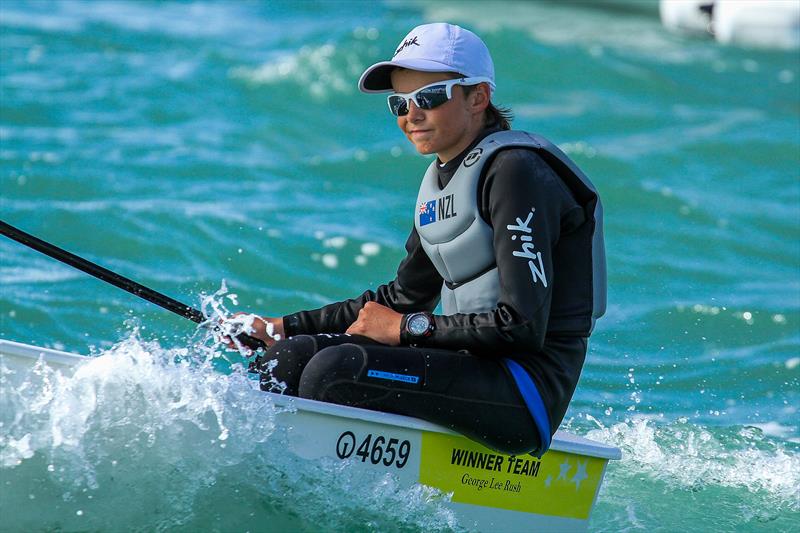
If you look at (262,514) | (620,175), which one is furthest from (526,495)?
(620,175)

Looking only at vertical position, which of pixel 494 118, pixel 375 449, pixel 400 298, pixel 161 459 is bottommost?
pixel 375 449

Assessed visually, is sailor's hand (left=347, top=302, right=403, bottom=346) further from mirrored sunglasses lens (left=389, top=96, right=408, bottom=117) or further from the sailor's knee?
mirrored sunglasses lens (left=389, top=96, right=408, bottom=117)

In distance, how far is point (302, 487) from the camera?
3297mm

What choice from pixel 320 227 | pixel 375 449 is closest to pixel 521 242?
pixel 375 449

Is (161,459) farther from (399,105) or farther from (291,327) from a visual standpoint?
(399,105)

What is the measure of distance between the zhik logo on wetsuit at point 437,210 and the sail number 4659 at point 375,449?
638 millimetres

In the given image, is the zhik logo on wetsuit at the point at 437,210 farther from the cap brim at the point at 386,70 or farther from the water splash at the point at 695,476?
the water splash at the point at 695,476

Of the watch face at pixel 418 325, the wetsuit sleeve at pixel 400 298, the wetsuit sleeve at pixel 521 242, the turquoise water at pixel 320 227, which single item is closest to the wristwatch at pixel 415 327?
the watch face at pixel 418 325

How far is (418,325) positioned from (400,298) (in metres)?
0.46

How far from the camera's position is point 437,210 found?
3275mm

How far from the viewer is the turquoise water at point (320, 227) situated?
3250mm

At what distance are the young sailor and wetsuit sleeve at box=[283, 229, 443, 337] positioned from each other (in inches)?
10.6

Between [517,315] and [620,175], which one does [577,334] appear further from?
[620,175]

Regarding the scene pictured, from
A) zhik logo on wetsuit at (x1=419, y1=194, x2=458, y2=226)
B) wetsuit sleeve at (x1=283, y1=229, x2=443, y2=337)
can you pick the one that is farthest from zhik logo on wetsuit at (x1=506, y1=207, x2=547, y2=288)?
wetsuit sleeve at (x1=283, y1=229, x2=443, y2=337)
